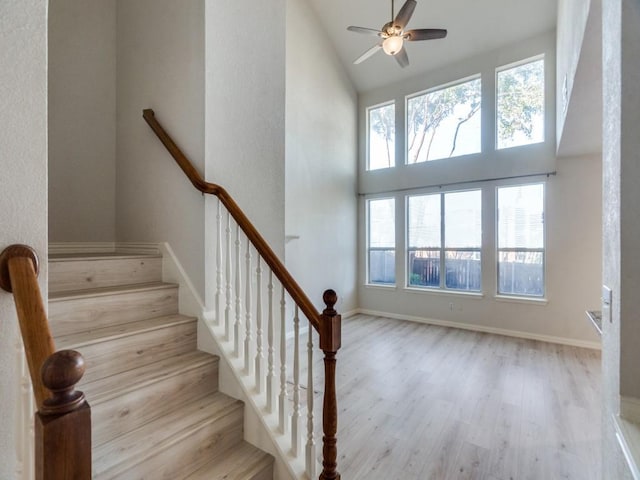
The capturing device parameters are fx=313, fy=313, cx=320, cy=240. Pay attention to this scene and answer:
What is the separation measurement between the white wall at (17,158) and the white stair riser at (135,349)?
561 mm

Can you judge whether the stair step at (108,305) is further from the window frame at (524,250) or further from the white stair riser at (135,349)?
the window frame at (524,250)

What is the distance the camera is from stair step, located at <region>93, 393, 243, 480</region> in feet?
4.17

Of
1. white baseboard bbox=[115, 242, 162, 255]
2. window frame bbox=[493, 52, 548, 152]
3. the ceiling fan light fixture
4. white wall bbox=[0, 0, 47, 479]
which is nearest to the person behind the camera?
white wall bbox=[0, 0, 47, 479]

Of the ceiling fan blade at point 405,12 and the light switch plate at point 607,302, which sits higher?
the ceiling fan blade at point 405,12

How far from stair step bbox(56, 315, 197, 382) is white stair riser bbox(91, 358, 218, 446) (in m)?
0.21

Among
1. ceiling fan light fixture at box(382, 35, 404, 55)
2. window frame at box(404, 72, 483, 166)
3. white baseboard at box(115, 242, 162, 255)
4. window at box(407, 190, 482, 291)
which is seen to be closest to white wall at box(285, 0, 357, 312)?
window frame at box(404, 72, 483, 166)

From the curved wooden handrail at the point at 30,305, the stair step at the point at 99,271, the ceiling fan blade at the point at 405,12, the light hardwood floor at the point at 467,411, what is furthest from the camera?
the ceiling fan blade at the point at 405,12

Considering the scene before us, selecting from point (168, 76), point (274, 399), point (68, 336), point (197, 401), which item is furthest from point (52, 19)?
point (274, 399)

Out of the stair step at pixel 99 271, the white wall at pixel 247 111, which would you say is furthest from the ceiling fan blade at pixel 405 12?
the stair step at pixel 99 271

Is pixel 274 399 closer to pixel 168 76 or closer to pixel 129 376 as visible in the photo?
pixel 129 376

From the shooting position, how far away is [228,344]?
1.91 m

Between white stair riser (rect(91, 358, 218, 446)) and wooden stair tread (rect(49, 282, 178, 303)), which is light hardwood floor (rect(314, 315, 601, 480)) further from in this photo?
wooden stair tread (rect(49, 282, 178, 303))

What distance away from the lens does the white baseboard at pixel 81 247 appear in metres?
2.61

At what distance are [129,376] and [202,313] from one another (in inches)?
20.3
